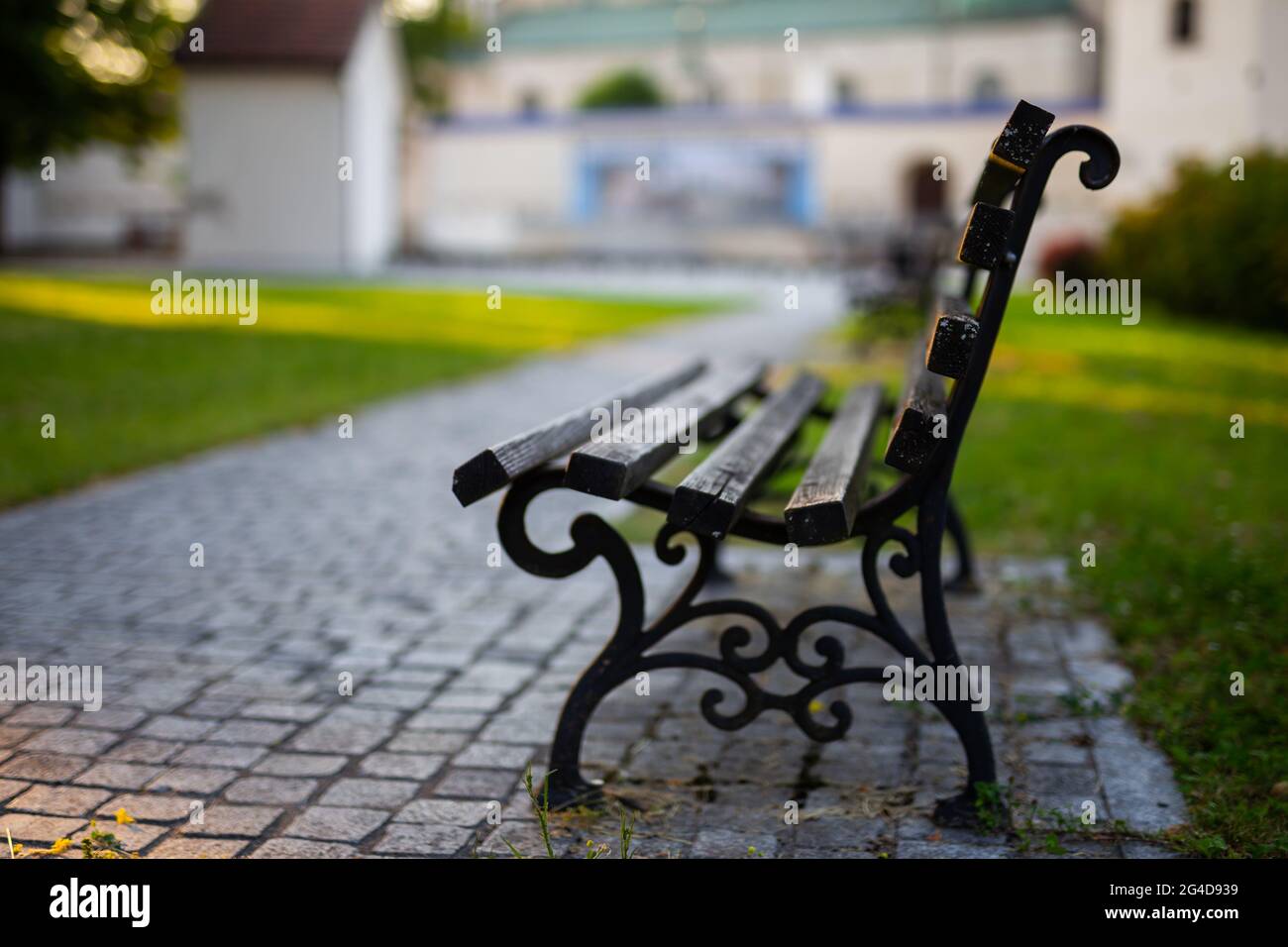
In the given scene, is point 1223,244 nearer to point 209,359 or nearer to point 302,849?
point 209,359

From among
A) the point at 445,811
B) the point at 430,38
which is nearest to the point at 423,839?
the point at 445,811

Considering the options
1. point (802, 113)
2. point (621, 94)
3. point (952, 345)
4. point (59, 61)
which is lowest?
point (952, 345)

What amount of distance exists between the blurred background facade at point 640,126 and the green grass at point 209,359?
7.23 metres

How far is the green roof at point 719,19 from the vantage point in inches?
2297

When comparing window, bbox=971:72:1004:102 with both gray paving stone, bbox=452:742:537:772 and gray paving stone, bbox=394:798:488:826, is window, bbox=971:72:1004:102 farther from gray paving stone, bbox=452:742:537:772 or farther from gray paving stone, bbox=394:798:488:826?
gray paving stone, bbox=394:798:488:826

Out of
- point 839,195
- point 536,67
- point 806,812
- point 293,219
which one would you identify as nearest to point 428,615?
point 806,812

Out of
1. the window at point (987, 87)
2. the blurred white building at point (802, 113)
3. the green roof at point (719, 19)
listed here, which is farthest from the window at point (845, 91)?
the window at point (987, 87)

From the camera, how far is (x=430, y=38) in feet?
131

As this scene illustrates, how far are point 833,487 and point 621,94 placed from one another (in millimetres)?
48508

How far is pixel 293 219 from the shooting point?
104ft

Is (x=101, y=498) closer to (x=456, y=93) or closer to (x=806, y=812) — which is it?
(x=806, y=812)

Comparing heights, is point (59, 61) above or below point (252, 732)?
above

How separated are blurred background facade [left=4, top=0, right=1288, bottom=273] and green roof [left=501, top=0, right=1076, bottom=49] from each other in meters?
0.10
